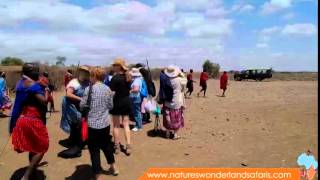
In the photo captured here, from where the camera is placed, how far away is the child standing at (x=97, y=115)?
6.51 m

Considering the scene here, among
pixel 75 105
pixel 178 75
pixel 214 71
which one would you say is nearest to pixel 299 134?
pixel 178 75

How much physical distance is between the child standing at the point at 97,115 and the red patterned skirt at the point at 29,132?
0.63 metres

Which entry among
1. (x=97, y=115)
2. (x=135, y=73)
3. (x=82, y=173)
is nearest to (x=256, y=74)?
(x=135, y=73)

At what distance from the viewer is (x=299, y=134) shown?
10.1 m

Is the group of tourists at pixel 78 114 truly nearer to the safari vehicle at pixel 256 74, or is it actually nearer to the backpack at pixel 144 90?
the backpack at pixel 144 90

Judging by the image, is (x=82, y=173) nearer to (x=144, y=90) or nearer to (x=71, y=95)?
(x=71, y=95)

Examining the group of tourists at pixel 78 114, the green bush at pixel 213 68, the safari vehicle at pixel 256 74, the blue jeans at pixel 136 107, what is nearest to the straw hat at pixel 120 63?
the group of tourists at pixel 78 114

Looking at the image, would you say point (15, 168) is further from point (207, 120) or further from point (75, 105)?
point (207, 120)

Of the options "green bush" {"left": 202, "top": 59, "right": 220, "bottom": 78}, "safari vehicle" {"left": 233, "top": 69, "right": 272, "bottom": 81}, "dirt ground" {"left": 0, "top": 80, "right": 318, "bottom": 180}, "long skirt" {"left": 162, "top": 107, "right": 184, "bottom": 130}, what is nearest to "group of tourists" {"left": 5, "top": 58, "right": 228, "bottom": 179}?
"dirt ground" {"left": 0, "top": 80, "right": 318, "bottom": 180}

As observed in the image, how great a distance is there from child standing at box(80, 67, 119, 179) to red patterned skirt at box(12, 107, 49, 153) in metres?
0.63

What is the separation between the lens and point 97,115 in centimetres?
652

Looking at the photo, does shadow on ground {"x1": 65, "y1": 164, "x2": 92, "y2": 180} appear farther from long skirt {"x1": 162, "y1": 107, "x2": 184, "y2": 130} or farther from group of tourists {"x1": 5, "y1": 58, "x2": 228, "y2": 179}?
long skirt {"x1": 162, "y1": 107, "x2": 184, "y2": 130}

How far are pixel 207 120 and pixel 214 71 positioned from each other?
6686 centimetres

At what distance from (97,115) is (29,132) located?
92 centimetres
